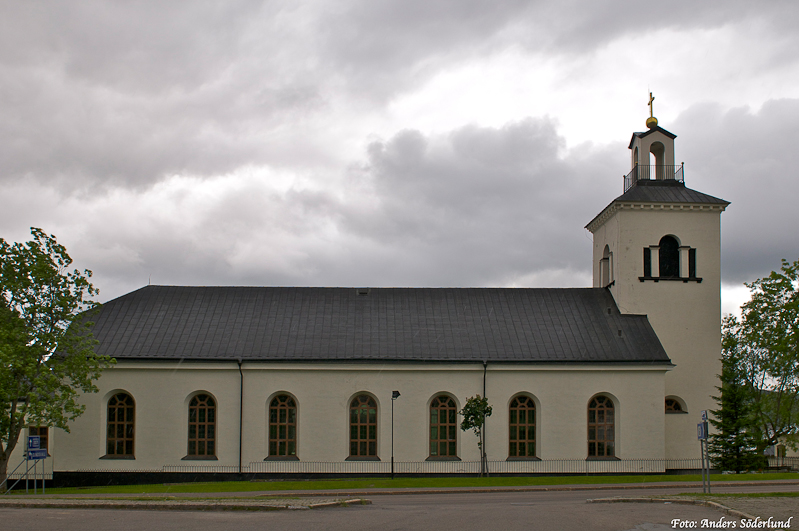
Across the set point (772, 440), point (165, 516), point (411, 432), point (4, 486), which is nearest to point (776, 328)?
point (772, 440)

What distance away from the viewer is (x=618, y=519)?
17.0 metres

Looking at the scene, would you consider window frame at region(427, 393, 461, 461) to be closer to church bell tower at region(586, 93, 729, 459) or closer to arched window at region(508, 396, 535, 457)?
arched window at region(508, 396, 535, 457)

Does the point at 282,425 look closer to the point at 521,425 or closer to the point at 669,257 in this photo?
the point at 521,425

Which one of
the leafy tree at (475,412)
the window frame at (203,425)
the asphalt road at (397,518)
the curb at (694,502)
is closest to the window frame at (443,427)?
the leafy tree at (475,412)

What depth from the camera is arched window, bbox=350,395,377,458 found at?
33.8 meters

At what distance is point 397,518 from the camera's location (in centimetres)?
1755

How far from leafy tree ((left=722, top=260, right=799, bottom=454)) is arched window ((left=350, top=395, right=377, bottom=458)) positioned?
19892mm

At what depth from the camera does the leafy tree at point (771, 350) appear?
4312 centimetres

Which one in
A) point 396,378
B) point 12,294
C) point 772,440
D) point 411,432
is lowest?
point 772,440

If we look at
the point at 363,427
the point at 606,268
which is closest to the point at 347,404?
the point at 363,427

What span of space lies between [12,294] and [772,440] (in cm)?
4852

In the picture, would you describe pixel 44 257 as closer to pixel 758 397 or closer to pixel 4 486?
pixel 4 486

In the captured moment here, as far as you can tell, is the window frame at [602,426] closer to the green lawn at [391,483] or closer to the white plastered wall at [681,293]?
the green lawn at [391,483]

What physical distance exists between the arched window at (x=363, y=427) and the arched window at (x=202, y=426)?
6.64 m
